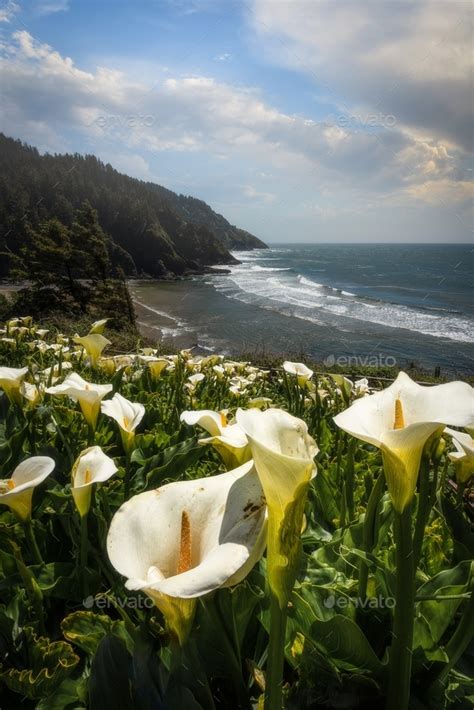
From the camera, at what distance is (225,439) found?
1013 millimetres

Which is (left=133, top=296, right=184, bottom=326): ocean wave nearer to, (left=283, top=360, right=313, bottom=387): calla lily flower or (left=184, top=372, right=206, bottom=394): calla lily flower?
(left=184, top=372, right=206, bottom=394): calla lily flower

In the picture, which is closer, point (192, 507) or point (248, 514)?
point (248, 514)

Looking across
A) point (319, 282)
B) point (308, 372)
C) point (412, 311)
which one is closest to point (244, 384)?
point (308, 372)

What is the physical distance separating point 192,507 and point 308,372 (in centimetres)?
190

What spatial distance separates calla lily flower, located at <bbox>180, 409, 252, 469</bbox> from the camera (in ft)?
3.33

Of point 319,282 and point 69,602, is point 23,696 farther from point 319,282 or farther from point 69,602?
point 319,282

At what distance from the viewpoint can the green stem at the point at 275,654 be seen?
0.66 meters

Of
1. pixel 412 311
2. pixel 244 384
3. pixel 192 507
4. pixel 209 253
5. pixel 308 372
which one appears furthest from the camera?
pixel 209 253

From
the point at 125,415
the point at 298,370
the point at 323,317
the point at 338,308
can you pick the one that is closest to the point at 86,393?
the point at 125,415

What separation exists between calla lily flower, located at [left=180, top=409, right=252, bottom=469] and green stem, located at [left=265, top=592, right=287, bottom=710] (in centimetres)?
38

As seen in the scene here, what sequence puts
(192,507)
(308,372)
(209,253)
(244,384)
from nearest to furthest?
(192,507)
(308,372)
(244,384)
(209,253)

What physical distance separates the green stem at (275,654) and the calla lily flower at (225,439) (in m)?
0.38

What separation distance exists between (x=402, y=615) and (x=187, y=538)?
0.37 m

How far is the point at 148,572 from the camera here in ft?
2.25
